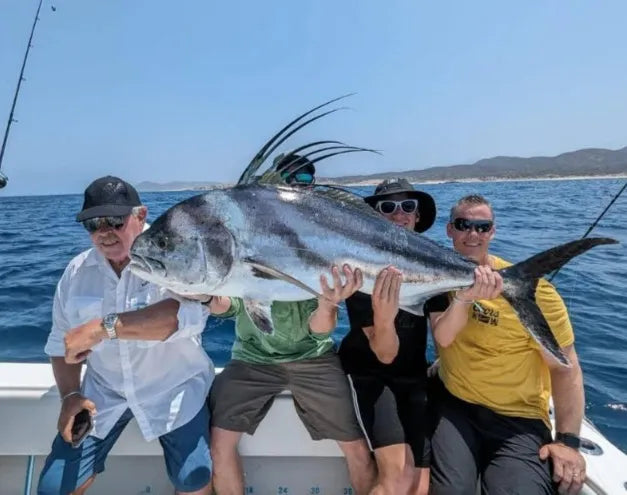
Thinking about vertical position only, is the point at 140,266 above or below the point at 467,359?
above

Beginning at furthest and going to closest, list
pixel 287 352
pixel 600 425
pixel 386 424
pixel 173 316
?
1. pixel 600 425
2. pixel 287 352
3. pixel 386 424
4. pixel 173 316

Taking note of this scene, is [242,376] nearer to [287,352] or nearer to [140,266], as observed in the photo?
[287,352]

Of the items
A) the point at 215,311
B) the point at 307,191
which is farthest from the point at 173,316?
the point at 307,191

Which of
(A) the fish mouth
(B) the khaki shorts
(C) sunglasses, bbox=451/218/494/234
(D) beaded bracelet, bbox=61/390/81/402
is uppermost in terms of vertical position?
(C) sunglasses, bbox=451/218/494/234

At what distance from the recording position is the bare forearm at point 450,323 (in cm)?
255

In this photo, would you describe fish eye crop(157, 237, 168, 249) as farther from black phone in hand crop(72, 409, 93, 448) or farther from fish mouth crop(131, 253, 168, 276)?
black phone in hand crop(72, 409, 93, 448)

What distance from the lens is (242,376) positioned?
8.72 feet

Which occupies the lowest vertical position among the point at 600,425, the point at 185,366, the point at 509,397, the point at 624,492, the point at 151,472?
the point at 600,425

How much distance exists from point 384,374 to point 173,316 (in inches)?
49.6

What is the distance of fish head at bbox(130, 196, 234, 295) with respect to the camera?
208 cm

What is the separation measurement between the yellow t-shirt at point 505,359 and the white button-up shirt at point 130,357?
148 centimetres

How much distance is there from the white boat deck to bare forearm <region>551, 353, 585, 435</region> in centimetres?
17

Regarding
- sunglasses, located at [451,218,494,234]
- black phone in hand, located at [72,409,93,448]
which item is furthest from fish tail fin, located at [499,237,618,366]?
black phone in hand, located at [72,409,93,448]

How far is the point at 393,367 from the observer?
9.14ft
